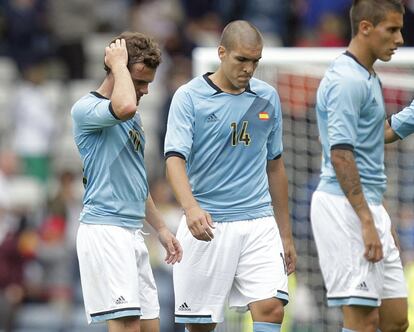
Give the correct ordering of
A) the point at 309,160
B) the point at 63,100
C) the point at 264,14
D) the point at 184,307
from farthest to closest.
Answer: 1. the point at 264,14
2. the point at 63,100
3. the point at 309,160
4. the point at 184,307

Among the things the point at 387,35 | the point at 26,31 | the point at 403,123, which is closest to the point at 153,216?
the point at 403,123

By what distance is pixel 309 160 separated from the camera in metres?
12.0

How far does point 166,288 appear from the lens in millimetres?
15875

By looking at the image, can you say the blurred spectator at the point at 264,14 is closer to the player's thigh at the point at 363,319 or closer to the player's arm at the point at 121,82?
the player's thigh at the point at 363,319

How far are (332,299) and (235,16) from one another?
1166 cm

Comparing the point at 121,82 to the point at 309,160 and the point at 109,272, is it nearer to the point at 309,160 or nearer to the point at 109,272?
the point at 109,272

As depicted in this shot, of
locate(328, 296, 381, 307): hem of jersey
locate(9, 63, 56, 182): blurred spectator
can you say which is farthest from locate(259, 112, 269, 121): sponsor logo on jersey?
locate(9, 63, 56, 182): blurred spectator

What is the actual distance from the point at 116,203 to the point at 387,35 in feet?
6.24

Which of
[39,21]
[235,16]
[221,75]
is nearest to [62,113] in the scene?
[39,21]

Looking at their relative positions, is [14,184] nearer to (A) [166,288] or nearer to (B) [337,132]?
(A) [166,288]

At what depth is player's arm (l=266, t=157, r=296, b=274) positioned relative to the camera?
8867mm

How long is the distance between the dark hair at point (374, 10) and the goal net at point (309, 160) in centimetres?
266

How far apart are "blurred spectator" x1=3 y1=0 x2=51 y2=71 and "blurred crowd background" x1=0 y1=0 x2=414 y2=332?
0.01 metres

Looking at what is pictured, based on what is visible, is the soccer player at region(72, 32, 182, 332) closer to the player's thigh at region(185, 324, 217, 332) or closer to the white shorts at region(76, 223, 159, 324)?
the white shorts at region(76, 223, 159, 324)
